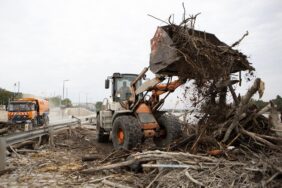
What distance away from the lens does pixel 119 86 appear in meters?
12.0

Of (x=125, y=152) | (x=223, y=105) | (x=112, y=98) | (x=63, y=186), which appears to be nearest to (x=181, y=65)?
(x=223, y=105)

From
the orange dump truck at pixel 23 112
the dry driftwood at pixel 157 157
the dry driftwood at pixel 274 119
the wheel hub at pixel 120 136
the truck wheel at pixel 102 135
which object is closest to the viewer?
the dry driftwood at pixel 157 157

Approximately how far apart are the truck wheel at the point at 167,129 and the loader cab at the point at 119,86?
8.69 ft

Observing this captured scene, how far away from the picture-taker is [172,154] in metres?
6.15

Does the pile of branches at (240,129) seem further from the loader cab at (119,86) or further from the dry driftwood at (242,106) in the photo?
the loader cab at (119,86)

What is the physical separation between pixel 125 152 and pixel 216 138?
2.44 m

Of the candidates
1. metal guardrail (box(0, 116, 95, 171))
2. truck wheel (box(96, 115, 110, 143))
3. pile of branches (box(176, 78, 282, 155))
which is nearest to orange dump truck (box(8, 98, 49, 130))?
truck wheel (box(96, 115, 110, 143))

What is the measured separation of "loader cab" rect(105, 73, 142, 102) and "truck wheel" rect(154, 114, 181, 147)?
104 inches

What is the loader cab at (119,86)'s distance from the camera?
1184cm

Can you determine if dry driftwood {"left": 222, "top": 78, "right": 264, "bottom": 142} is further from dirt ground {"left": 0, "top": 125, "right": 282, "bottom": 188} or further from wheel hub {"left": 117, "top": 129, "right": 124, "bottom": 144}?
wheel hub {"left": 117, "top": 129, "right": 124, "bottom": 144}

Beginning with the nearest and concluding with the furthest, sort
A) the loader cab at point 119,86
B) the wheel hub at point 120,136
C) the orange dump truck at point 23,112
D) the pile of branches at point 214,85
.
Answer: the pile of branches at point 214,85, the wheel hub at point 120,136, the loader cab at point 119,86, the orange dump truck at point 23,112

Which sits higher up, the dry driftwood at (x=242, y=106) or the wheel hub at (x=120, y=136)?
the dry driftwood at (x=242, y=106)

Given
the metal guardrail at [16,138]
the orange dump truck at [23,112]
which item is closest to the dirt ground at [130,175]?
the metal guardrail at [16,138]

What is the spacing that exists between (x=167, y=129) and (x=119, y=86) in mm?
3629
